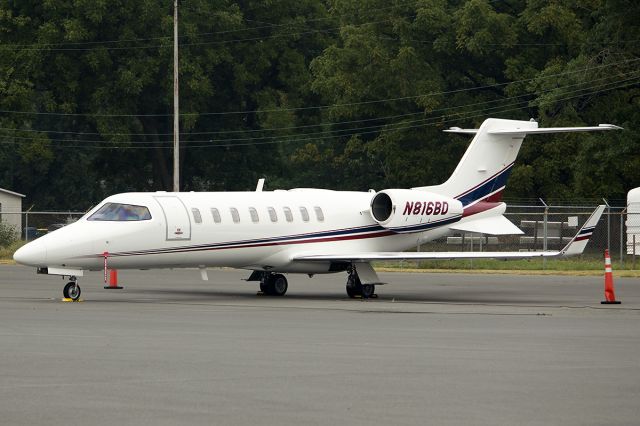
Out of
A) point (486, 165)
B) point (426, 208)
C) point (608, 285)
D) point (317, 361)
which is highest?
point (486, 165)

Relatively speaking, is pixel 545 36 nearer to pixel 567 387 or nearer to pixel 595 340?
pixel 595 340

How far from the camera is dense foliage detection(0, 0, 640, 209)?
171ft

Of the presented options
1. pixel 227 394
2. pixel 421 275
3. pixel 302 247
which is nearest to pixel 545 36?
pixel 421 275

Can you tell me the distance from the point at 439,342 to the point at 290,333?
2182mm

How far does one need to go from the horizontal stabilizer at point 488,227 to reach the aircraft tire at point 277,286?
412 cm

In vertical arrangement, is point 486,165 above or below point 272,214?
above

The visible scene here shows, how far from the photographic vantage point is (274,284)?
1059 inches

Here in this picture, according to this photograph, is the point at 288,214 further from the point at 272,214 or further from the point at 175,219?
the point at 175,219

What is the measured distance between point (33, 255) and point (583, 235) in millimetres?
9888

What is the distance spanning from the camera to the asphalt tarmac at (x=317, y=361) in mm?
10289

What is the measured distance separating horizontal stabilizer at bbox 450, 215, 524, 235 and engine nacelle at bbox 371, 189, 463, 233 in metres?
0.37

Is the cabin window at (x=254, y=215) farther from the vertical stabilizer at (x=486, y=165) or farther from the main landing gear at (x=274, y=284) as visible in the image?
the vertical stabilizer at (x=486, y=165)

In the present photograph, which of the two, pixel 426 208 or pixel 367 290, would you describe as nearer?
pixel 367 290

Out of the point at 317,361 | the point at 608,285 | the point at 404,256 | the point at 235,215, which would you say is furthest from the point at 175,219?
the point at 317,361
